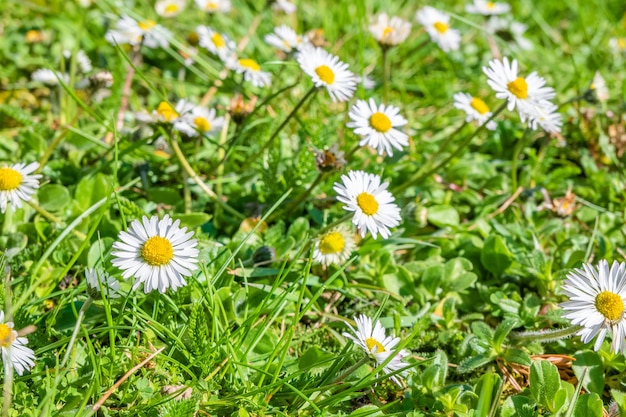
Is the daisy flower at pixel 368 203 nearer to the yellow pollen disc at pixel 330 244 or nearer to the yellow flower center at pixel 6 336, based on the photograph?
the yellow pollen disc at pixel 330 244

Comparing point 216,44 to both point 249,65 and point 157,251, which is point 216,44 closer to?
point 249,65

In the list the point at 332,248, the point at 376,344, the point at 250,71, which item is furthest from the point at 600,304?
the point at 250,71

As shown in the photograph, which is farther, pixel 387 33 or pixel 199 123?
pixel 387 33

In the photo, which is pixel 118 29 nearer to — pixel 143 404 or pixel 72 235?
pixel 72 235

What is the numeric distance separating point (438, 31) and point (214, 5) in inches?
49.8

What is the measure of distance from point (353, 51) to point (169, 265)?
2429 mm

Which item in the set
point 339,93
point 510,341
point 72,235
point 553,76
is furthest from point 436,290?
point 553,76

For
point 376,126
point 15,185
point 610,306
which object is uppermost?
point 376,126

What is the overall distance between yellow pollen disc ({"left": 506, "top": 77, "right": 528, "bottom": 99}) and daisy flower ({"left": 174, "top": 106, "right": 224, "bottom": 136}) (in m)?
1.20

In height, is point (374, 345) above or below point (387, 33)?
→ below

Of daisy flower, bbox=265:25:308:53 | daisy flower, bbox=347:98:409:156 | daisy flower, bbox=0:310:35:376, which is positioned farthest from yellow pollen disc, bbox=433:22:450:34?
daisy flower, bbox=0:310:35:376

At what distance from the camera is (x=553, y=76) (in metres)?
3.88

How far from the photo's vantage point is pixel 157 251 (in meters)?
1.78

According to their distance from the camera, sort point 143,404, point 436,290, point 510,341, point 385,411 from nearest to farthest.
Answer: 1. point 143,404
2. point 385,411
3. point 510,341
4. point 436,290
